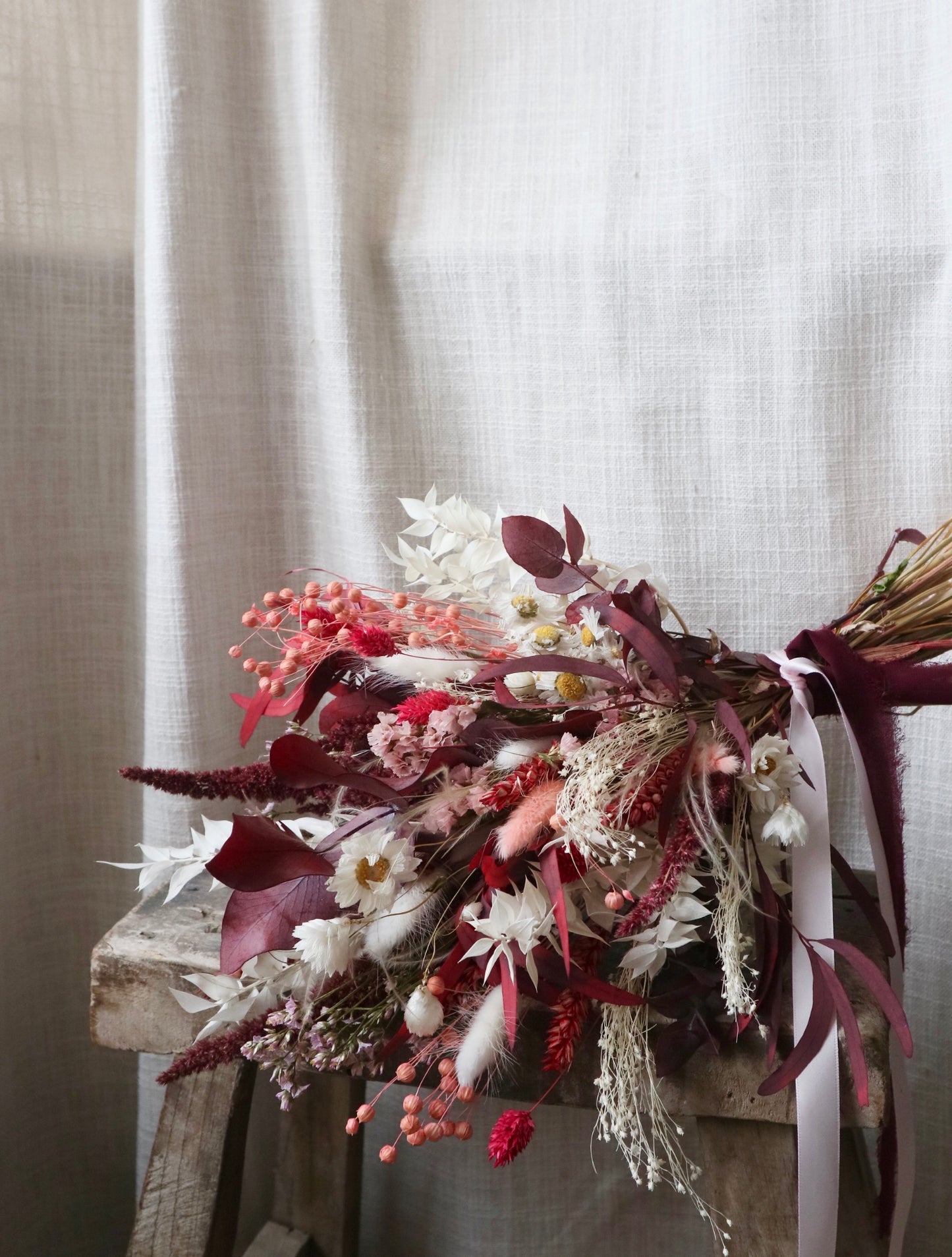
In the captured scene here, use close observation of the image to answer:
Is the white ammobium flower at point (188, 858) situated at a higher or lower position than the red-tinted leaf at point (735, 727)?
lower

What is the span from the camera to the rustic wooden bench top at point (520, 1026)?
573mm

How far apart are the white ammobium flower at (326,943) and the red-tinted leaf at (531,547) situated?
234 mm

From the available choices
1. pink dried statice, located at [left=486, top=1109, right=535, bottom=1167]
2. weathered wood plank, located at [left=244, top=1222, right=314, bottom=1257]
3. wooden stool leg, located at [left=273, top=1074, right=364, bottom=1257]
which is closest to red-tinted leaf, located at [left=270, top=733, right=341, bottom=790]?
pink dried statice, located at [left=486, top=1109, right=535, bottom=1167]

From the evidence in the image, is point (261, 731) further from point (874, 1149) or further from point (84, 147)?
point (874, 1149)

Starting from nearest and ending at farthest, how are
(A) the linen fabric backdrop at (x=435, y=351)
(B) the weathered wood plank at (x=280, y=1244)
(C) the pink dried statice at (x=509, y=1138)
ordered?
(C) the pink dried statice at (x=509, y=1138) < (A) the linen fabric backdrop at (x=435, y=351) < (B) the weathered wood plank at (x=280, y=1244)

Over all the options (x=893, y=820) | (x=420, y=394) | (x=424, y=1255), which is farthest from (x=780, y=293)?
(x=424, y=1255)

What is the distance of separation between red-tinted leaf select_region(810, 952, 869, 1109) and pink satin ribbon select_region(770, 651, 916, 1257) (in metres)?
0.01

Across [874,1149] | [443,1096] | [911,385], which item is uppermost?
[911,385]

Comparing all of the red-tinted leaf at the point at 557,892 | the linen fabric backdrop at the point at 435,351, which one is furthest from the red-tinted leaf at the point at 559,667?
the linen fabric backdrop at the point at 435,351

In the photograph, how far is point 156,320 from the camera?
89cm

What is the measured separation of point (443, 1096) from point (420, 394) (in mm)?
602

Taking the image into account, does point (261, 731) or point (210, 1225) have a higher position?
point (261, 731)

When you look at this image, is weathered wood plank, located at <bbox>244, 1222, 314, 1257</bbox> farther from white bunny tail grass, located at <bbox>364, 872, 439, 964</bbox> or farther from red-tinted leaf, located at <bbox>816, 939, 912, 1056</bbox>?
red-tinted leaf, located at <bbox>816, 939, 912, 1056</bbox>

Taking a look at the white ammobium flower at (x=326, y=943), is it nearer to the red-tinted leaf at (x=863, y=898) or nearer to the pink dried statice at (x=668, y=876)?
the pink dried statice at (x=668, y=876)
